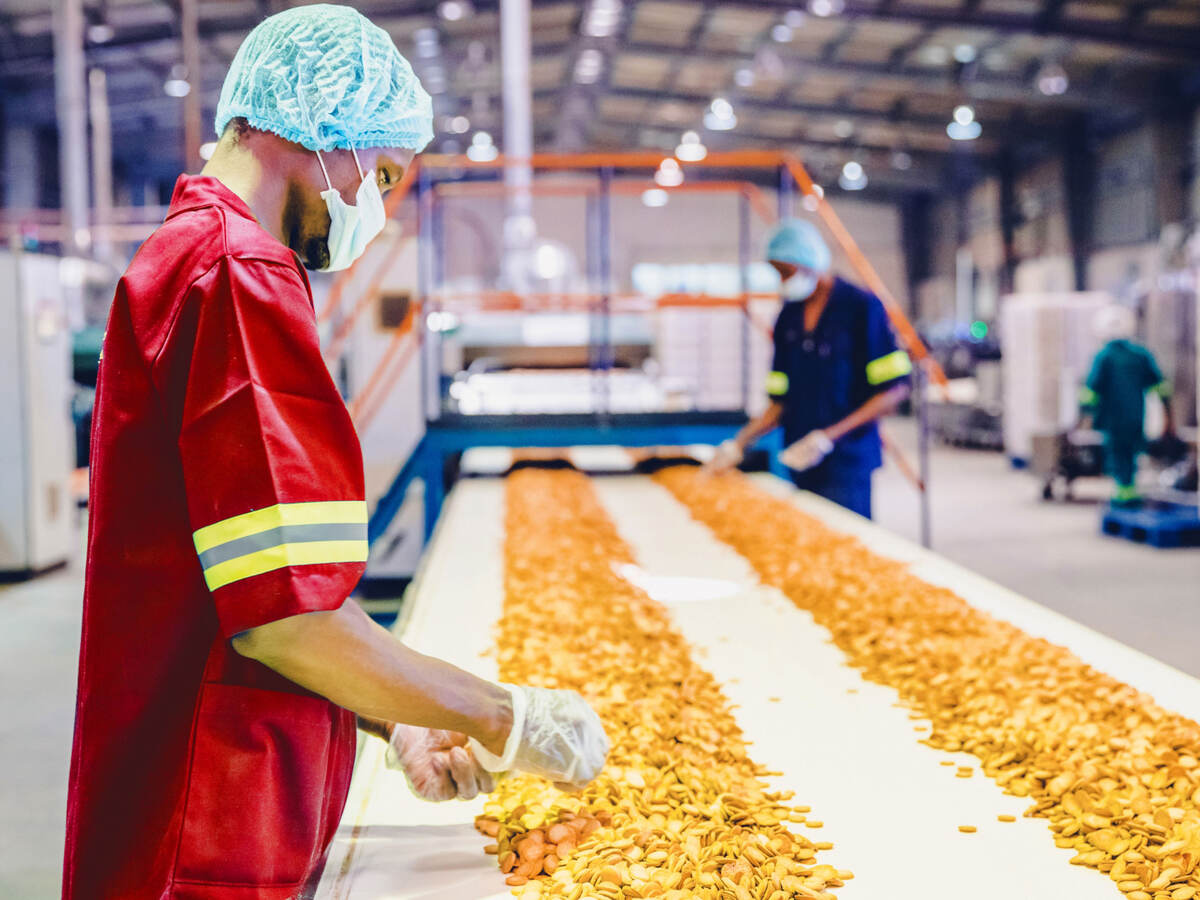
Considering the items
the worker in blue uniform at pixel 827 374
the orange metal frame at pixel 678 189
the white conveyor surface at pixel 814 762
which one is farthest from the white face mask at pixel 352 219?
the orange metal frame at pixel 678 189

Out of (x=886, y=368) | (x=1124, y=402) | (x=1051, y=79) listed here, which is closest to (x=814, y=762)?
(x=886, y=368)

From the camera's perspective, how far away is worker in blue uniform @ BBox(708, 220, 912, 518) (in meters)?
4.12

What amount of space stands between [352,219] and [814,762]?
117 cm

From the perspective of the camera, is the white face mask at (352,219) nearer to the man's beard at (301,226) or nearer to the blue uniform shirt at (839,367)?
the man's beard at (301,226)

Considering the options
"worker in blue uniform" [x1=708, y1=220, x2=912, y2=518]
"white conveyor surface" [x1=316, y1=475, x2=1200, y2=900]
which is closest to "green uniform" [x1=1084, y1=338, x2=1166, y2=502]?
"worker in blue uniform" [x1=708, y1=220, x2=912, y2=518]

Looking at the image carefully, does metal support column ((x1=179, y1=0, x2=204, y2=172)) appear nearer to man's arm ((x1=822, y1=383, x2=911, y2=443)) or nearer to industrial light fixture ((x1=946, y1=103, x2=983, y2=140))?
man's arm ((x1=822, y1=383, x2=911, y2=443))

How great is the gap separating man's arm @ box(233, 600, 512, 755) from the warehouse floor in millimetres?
2037

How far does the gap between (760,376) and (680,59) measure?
5888 mm

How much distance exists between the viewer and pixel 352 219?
1.20m

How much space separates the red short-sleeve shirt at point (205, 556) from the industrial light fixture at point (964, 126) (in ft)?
53.6

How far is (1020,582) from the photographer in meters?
6.01

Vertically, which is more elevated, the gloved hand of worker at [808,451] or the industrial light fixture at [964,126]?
the industrial light fixture at [964,126]

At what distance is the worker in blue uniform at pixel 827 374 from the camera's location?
4125mm

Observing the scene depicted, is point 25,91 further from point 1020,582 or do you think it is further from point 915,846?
point 915,846
